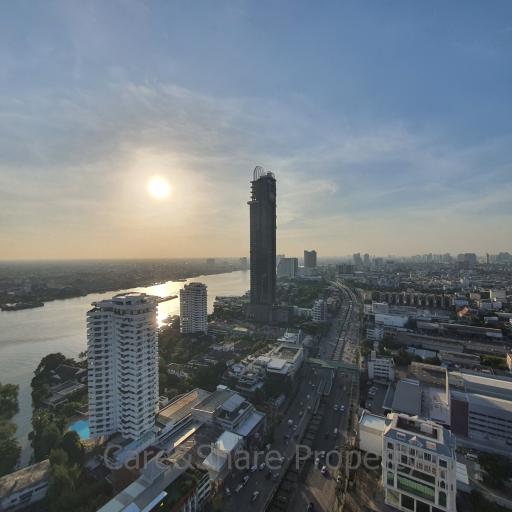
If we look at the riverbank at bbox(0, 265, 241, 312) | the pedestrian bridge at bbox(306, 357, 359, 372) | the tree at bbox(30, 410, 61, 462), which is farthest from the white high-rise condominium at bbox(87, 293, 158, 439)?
the riverbank at bbox(0, 265, 241, 312)

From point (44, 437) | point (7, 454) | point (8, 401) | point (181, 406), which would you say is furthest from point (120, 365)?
point (8, 401)

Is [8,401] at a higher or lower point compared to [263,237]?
lower

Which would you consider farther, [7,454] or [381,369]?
[381,369]

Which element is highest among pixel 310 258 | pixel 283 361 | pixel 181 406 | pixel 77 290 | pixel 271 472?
pixel 310 258

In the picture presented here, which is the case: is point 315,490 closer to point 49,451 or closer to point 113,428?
point 113,428

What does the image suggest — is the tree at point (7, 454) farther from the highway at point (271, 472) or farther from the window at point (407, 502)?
the window at point (407, 502)

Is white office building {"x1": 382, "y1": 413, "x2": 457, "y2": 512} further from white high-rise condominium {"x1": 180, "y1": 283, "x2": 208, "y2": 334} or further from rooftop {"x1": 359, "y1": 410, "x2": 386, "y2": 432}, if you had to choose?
white high-rise condominium {"x1": 180, "y1": 283, "x2": 208, "y2": 334}

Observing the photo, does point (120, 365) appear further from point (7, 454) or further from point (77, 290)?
point (77, 290)
